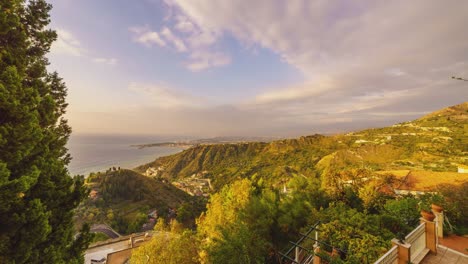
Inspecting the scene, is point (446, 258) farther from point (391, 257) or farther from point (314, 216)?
point (314, 216)

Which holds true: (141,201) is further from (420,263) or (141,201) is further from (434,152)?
(434,152)

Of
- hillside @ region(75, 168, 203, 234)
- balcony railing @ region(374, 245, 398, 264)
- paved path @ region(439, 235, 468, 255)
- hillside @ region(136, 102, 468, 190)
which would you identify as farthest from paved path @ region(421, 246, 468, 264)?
hillside @ region(75, 168, 203, 234)

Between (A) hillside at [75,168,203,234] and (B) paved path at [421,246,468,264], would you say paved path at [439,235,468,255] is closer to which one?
(B) paved path at [421,246,468,264]

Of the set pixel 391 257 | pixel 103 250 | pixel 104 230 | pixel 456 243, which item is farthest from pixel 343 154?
pixel 104 230

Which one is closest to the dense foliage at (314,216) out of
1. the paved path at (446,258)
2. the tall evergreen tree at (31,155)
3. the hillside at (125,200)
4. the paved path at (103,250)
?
the paved path at (446,258)

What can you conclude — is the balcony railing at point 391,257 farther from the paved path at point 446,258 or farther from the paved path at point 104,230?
the paved path at point 104,230

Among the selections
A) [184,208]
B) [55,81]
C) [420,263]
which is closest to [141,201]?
[184,208]
